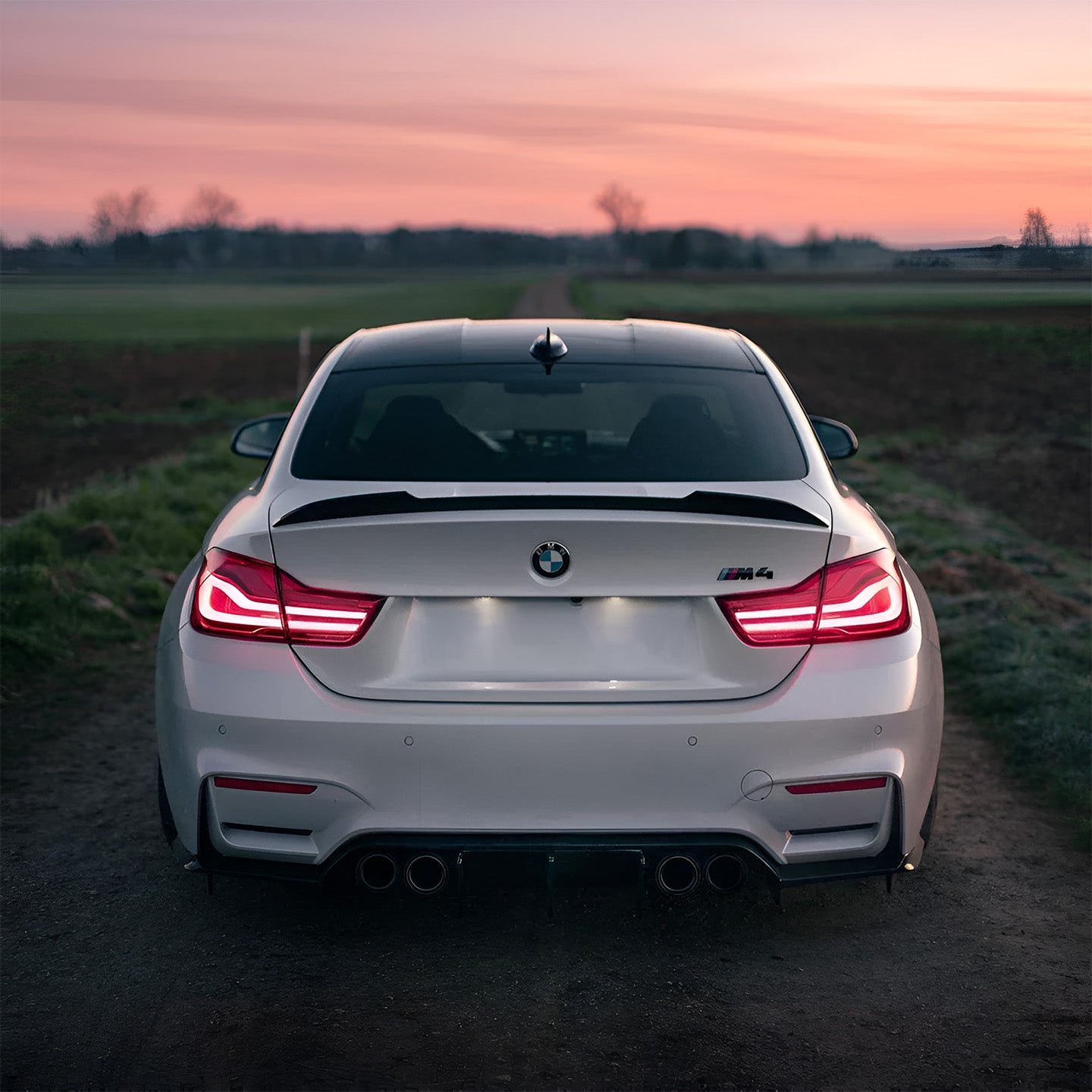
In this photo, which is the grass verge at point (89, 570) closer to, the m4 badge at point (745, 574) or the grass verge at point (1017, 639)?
the m4 badge at point (745, 574)

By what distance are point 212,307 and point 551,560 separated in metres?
75.7

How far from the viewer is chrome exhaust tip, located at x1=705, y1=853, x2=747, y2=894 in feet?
10.5

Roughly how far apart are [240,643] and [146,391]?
98.3 feet

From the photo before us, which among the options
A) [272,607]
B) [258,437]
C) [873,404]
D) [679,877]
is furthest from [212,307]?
[679,877]

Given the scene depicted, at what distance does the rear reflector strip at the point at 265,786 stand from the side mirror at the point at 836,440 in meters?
2.40

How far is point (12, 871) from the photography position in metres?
4.20

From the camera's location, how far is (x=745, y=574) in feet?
10.2

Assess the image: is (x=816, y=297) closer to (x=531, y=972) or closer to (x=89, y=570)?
(x=89, y=570)

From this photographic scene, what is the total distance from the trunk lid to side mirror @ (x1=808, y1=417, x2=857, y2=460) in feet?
5.74

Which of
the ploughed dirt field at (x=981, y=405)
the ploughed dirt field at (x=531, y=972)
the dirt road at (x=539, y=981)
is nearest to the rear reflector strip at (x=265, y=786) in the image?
the ploughed dirt field at (x=531, y=972)

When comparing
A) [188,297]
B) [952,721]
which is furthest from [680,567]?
[188,297]

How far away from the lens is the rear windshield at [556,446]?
3570mm

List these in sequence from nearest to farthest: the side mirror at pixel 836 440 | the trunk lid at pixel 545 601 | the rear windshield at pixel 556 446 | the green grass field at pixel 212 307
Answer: the trunk lid at pixel 545 601
the rear windshield at pixel 556 446
the side mirror at pixel 836 440
the green grass field at pixel 212 307

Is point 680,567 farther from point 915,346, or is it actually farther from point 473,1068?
point 915,346
